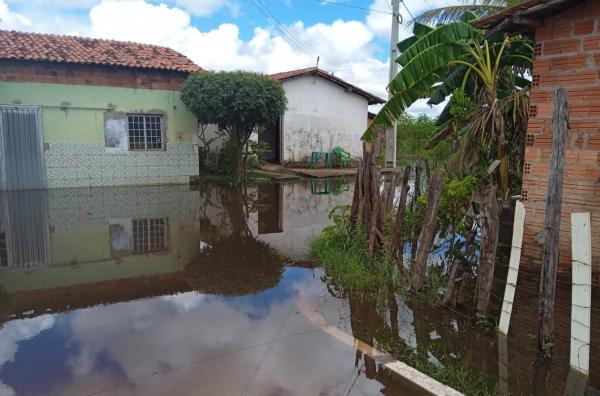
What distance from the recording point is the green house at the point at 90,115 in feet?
45.6

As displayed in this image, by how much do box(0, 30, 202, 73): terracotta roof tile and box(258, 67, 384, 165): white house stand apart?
570 cm

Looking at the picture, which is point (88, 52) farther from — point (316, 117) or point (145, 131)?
point (316, 117)

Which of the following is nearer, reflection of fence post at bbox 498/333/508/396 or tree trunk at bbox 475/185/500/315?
reflection of fence post at bbox 498/333/508/396

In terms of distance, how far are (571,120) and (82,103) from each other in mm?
14171

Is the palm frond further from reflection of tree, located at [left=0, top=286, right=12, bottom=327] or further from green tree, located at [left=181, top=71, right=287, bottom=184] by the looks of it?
reflection of tree, located at [left=0, top=286, right=12, bottom=327]

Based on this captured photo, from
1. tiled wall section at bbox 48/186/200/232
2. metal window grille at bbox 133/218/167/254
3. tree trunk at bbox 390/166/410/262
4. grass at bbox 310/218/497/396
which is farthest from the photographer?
tiled wall section at bbox 48/186/200/232

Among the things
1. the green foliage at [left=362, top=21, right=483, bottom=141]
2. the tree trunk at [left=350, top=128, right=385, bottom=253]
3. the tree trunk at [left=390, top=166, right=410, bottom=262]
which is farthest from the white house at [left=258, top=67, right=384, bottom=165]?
the tree trunk at [left=390, top=166, right=410, bottom=262]

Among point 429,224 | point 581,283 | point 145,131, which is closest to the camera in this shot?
point 581,283

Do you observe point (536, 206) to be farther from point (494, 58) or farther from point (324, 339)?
point (324, 339)

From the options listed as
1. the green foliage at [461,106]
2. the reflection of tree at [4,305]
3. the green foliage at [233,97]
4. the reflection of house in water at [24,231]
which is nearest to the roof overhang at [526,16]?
the green foliage at [461,106]

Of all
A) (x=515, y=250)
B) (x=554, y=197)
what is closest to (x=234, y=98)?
(x=515, y=250)

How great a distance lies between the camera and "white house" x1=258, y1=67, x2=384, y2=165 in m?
21.1

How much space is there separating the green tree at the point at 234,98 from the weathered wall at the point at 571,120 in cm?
1033

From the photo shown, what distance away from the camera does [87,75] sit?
575 inches
